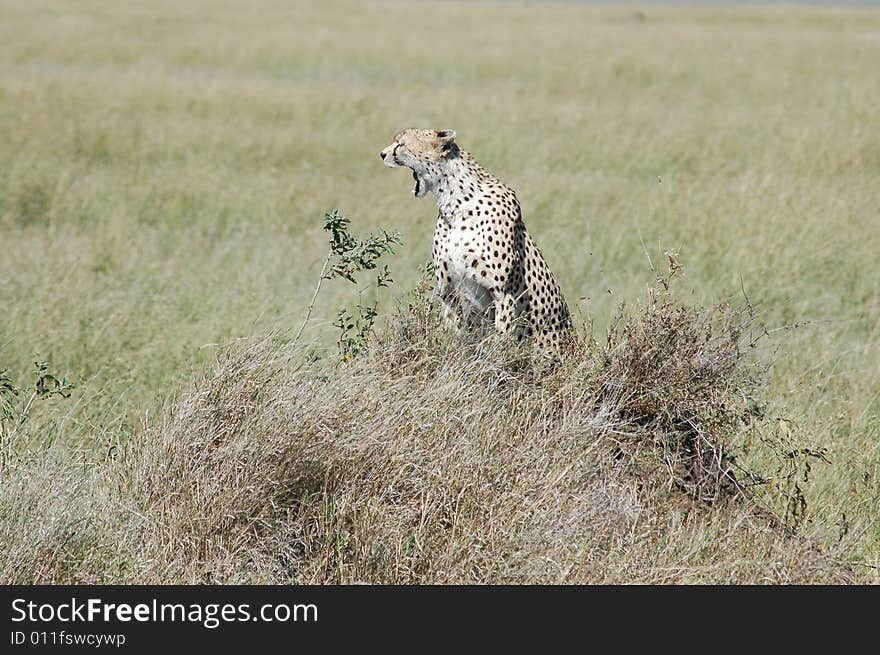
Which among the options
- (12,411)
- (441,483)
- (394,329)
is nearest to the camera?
(441,483)

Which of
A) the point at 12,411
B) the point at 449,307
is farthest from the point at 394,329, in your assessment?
the point at 12,411

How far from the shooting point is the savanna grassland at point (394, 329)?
3.03 m

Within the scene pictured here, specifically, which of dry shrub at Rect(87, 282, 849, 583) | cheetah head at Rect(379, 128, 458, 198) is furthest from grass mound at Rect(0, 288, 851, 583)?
cheetah head at Rect(379, 128, 458, 198)

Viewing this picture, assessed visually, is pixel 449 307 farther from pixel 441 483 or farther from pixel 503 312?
pixel 441 483

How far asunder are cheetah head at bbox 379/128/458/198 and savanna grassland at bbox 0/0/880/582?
12.8 inches

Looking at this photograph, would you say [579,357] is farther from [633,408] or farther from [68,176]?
[68,176]

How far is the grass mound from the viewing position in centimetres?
297

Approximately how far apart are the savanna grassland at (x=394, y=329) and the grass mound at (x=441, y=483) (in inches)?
0.4

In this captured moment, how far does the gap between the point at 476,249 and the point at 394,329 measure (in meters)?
0.40

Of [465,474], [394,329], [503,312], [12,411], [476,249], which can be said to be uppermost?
[476,249]

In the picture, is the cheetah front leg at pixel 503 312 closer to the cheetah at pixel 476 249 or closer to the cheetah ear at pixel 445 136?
the cheetah at pixel 476 249

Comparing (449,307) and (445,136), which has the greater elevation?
(445,136)

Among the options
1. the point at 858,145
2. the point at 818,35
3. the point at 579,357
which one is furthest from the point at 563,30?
the point at 579,357

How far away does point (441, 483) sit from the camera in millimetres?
3107
